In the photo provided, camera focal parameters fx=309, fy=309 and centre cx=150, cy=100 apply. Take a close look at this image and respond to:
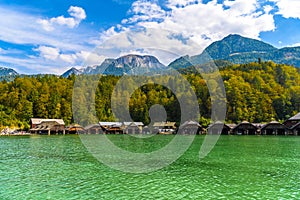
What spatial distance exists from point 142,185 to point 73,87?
7629 centimetres

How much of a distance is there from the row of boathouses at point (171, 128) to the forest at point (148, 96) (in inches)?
171

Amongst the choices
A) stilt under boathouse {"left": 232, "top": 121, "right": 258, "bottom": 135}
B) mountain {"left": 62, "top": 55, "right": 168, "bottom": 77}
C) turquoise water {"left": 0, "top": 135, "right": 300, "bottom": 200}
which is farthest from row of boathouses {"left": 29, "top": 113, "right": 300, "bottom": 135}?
turquoise water {"left": 0, "top": 135, "right": 300, "bottom": 200}

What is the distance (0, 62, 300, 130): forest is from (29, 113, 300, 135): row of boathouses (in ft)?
14.3

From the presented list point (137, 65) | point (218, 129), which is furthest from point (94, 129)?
point (218, 129)

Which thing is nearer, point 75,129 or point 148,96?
point 75,129

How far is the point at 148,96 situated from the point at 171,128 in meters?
17.0

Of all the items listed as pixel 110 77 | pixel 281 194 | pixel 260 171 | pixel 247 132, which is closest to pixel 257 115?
pixel 247 132

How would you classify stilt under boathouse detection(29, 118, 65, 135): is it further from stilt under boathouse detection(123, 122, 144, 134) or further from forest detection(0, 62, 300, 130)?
stilt under boathouse detection(123, 122, 144, 134)

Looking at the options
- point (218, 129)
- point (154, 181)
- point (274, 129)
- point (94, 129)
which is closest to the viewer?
point (154, 181)

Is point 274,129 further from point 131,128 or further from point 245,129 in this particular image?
point 131,128

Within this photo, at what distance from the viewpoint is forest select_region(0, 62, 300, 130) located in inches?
2950

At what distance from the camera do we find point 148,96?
89375 mm

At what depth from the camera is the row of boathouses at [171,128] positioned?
6212cm

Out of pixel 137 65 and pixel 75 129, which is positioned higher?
pixel 137 65
